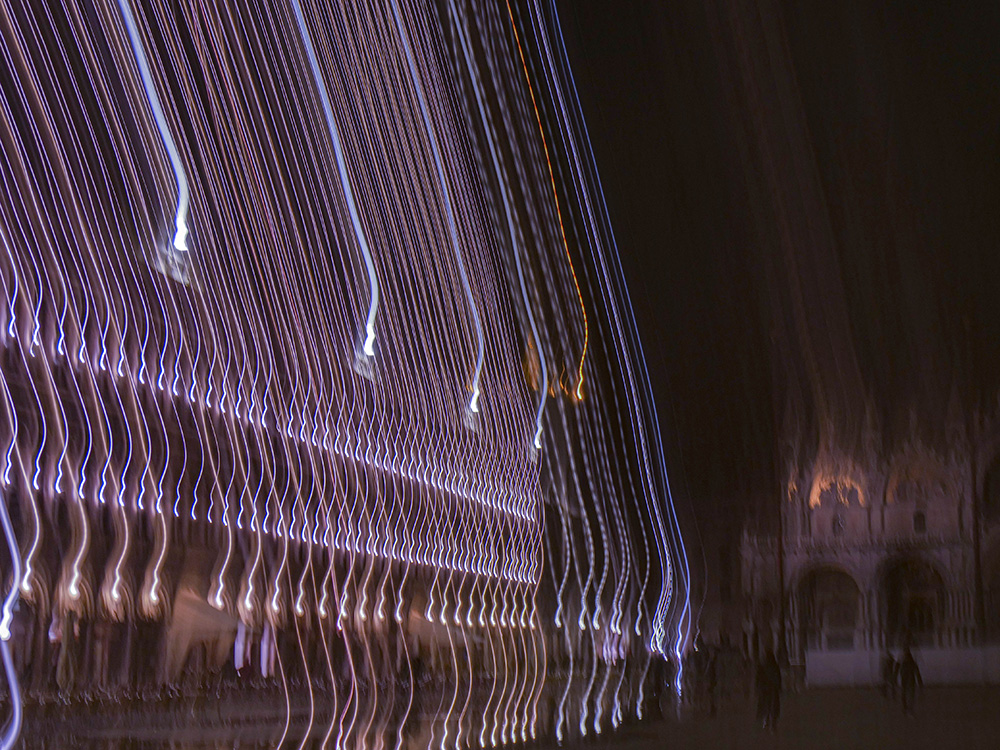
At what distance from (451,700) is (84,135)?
28.2ft

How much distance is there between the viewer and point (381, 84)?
13.2 metres

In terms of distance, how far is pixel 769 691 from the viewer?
31.9 ft

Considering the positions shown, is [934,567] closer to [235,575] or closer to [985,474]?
[985,474]

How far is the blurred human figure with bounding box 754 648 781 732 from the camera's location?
30.8 feet

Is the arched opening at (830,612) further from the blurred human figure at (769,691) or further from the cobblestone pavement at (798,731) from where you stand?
the cobblestone pavement at (798,731)

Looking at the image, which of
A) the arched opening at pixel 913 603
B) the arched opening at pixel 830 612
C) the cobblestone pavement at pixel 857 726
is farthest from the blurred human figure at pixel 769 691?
the arched opening at pixel 913 603

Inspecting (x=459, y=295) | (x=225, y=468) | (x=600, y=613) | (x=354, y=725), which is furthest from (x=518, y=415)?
(x=354, y=725)

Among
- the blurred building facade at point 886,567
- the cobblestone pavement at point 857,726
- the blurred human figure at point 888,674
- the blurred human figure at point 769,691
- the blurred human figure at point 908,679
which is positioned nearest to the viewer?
the cobblestone pavement at point 857,726

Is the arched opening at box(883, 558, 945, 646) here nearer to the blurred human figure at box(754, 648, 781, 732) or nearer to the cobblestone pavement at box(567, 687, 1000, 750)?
the cobblestone pavement at box(567, 687, 1000, 750)

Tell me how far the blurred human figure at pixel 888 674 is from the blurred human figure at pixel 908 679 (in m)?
0.06

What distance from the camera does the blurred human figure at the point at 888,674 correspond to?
32.4 feet

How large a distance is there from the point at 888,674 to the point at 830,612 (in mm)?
725

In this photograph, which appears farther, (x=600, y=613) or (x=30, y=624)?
(x=600, y=613)

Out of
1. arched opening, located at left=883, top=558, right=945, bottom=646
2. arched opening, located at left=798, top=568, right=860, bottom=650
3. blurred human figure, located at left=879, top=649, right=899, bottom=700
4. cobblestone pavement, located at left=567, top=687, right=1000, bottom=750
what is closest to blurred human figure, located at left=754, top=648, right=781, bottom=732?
cobblestone pavement, located at left=567, top=687, right=1000, bottom=750
